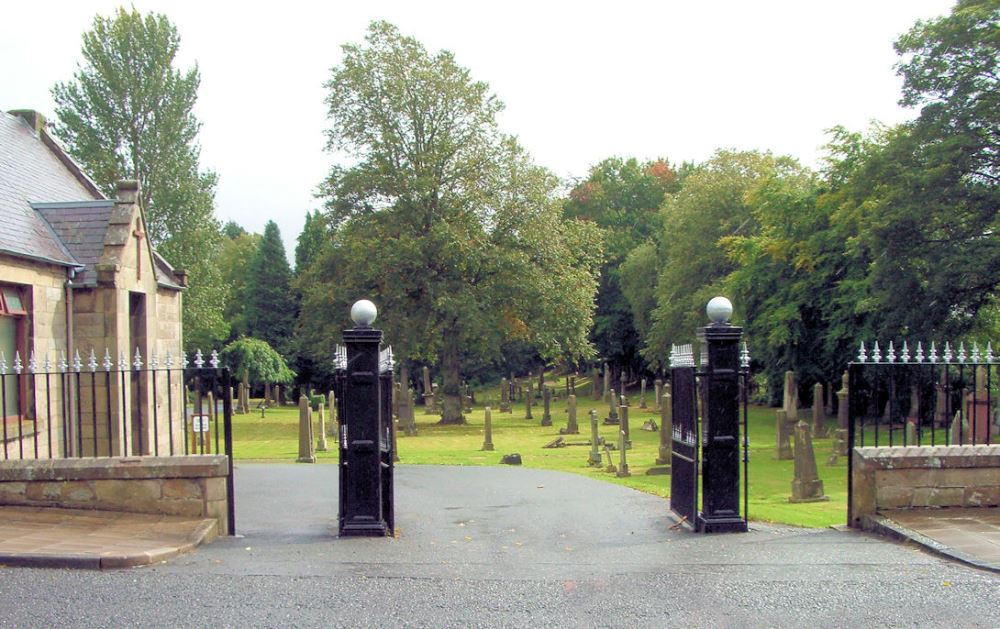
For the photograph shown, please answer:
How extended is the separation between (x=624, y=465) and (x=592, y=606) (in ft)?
38.0

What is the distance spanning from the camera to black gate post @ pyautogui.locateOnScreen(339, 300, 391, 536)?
859 centimetres

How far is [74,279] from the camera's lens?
1527cm

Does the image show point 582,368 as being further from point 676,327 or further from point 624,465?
point 624,465

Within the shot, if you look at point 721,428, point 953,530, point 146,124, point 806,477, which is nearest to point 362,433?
point 721,428

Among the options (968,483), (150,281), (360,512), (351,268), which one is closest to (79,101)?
(351,268)

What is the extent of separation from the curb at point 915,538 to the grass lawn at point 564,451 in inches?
67.9

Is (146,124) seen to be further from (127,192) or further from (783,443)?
(783,443)

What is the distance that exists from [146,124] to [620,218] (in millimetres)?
31330

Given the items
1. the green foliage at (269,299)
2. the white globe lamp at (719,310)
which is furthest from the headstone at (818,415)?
the green foliage at (269,299)

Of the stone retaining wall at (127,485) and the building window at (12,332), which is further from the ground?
the building window at (12,332)

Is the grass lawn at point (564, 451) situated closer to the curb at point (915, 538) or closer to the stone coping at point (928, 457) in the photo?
the curb at point (915, 538)

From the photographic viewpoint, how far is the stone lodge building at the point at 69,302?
542 inches

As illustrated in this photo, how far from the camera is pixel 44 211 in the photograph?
629 inches

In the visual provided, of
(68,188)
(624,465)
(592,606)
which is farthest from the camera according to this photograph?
(68,188)
